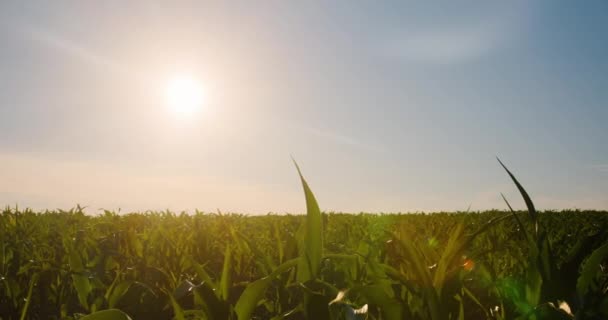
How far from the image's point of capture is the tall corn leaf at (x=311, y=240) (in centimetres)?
145

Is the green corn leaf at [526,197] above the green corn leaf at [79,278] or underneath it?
above

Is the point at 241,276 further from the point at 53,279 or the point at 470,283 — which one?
the point at 470,283

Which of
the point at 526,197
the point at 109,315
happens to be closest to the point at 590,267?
the point at 526,197

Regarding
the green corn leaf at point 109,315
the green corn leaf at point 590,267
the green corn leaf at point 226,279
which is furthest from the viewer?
the green corn leaf at point 226,279

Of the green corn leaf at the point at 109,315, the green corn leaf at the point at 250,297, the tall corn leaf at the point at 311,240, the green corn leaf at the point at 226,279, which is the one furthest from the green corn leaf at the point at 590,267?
the green corn leaf at the point at 109,315

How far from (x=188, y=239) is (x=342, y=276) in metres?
2.52

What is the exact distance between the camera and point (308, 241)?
1.51m

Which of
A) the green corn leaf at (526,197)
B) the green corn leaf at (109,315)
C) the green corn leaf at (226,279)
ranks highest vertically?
the green corn leaf at (526,197)

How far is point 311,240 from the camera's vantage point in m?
1.51

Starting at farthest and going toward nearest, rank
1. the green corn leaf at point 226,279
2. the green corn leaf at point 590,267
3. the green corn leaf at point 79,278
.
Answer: the green corn leaf at point 79,278 < the green corn leaf at point 226,279 < the green corn leaf at point 590,267

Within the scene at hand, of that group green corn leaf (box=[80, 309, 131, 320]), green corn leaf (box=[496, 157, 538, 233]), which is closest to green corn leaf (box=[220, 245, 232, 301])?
green corn leaf (box=[80, 309, 131, 320])

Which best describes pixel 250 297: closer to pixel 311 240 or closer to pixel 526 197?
pixel 311 240

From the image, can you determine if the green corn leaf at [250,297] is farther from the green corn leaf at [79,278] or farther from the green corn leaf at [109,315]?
the green corn leaf at [79,278]

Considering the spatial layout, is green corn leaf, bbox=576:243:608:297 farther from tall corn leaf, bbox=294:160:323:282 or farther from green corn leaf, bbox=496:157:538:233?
tall corn leaf, bbox=294:160:323:282
